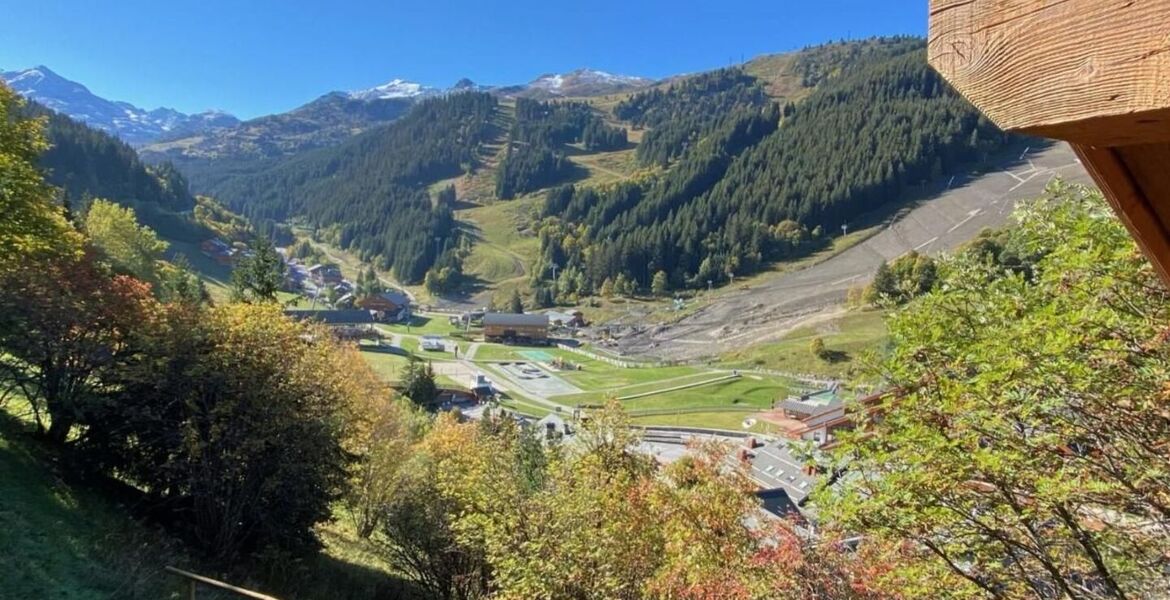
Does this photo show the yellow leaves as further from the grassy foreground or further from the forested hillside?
the forested hillside

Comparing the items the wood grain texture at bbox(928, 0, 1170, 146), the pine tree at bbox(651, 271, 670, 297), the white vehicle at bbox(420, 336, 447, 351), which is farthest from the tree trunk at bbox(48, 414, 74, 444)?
the pine tree at bbox(651, 271, 670, 297)

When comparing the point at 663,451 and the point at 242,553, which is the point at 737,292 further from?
the point at 242,553

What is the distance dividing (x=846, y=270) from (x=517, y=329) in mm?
63130

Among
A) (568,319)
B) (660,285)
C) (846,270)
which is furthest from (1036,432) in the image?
(660,285)

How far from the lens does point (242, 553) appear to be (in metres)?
14.6

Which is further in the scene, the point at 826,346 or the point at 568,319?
the point at 568,319

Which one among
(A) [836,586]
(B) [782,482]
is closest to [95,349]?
(A) [836,586]

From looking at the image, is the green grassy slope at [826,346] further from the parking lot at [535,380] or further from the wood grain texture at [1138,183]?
the wood grain texture at [1138,183]

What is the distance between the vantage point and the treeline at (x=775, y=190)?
138375 mm

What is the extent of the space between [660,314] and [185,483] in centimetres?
10400

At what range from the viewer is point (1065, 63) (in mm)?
1006

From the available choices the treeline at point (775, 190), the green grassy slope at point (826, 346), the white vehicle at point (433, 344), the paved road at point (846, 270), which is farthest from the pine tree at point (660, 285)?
the white vehicle at point (433, 344)

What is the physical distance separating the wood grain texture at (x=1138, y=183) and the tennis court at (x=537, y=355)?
88312 millimetres

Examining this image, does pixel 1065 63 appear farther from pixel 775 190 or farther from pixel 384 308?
pixel 775 190
